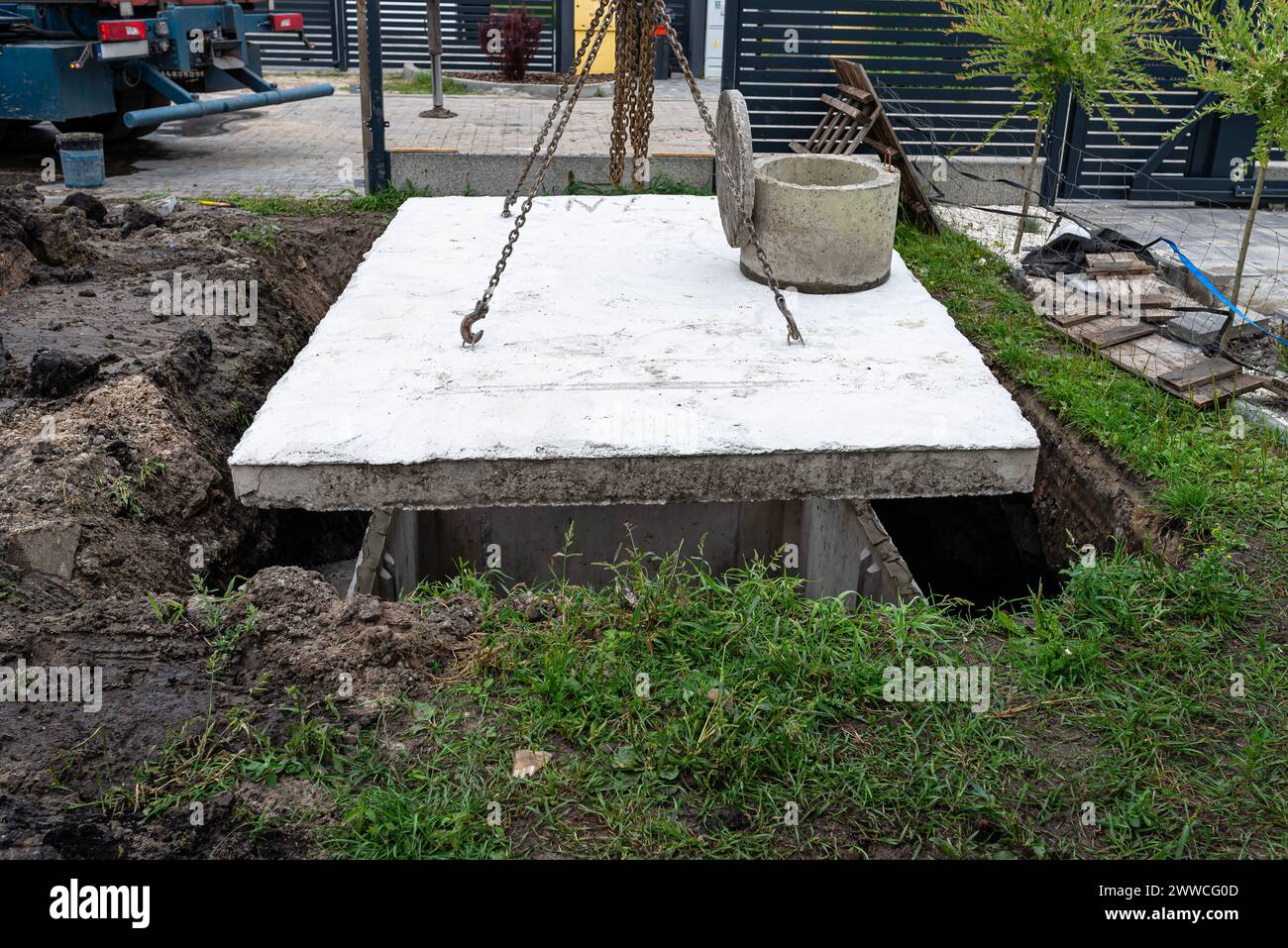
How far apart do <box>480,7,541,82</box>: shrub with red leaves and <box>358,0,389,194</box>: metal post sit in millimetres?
6812

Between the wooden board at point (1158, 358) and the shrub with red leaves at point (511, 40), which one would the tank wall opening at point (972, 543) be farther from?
the shrub with red leaves at point (511, 40)

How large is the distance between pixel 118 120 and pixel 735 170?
849 centimetres

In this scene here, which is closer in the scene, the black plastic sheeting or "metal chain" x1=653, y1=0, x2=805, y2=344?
"metal chain" x1=653, y1=0, x2=805, y2=344

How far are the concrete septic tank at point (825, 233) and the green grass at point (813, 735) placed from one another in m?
3.01

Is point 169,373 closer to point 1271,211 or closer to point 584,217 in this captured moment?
point 584,217

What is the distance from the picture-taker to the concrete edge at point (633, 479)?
5.32 metres

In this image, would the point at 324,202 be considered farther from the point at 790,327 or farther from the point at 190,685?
the point at 190,685

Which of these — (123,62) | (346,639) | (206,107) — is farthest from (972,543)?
(123,62)

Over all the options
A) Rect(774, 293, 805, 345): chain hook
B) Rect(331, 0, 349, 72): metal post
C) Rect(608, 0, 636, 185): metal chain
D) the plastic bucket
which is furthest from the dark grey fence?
Rect(331, 0, 349, 72): metal post

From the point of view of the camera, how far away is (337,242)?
9.59 metres

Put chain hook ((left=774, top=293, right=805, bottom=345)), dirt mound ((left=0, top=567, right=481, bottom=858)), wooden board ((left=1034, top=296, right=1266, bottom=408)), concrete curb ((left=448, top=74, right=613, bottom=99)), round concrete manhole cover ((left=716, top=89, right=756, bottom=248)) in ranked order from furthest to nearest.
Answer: concrete curb ((left=448, top=74, right=613, bottom=99)) → round concrete manhole cover ((left=716, top=89, right=756, bottom=248)) → chain hook ((left=774, top=293, right=805, bottom=345)) → wooden board ((left=1034, top=296, right=1266, bottom=408)) → dirt mound ((left=0, top=567, right=481, bottom=858))

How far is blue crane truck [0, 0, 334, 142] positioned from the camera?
1094 cm

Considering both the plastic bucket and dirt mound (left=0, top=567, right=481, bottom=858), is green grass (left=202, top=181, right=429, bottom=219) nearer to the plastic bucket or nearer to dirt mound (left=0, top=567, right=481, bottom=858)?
the plastic bucket
